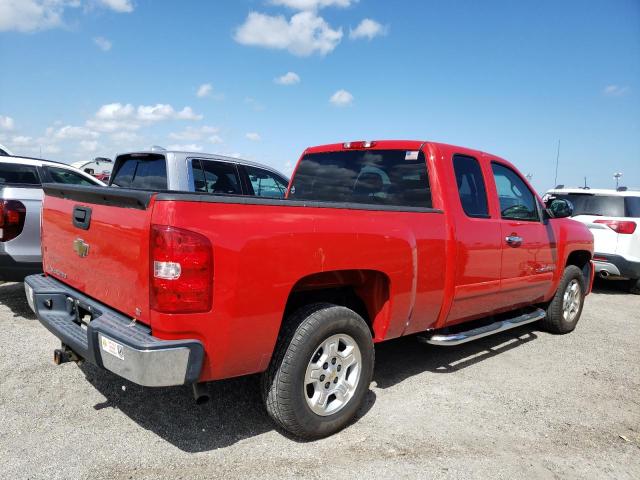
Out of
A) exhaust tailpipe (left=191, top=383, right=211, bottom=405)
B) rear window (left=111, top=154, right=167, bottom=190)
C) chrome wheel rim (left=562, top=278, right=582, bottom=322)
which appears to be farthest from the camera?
rear window (left=111, top=154, right=167, bottom=190)

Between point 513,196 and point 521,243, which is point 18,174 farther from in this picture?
point 521,243

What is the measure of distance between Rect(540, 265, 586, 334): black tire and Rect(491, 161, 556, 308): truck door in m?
0.47

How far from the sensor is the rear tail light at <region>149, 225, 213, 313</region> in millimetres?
2326

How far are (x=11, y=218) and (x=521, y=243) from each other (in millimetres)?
4950

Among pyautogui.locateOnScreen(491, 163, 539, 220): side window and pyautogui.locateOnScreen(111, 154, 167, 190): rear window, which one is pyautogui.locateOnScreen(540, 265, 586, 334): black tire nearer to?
pyautogui.locateOnScreen(491, 163, 539, 220): side window

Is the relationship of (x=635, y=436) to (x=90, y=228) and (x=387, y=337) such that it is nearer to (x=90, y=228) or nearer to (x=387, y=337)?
(x=387, y=337)

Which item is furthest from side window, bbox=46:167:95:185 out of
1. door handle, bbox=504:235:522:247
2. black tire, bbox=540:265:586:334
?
black tire, bbox=540:265:586:334

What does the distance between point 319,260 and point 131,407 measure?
5.70 feet

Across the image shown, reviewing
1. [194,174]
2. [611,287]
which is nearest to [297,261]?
[194,174]

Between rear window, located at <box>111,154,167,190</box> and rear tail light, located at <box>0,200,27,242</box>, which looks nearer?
rear tail light, located at <box>0,200,27,242</box>

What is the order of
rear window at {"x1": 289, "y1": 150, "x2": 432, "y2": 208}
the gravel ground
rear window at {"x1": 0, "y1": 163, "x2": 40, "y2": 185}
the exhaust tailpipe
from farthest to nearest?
1. rear window at {"x1": 0, "y1": 163, "x2": 40, "y2": 185}
2. rear window at {"x1": 289, "y1": 150, "x2": 432, "y2": 208}
3. the gravel ground
4. the exhaust tailpipe

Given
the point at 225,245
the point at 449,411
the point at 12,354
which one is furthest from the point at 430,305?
the point at 12,354

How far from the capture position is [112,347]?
248cm

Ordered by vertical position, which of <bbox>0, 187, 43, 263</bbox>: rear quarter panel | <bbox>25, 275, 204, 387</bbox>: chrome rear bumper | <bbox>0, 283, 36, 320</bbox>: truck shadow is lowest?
<bbox>0, 283, 36, 320</bbox>: truck shadow
